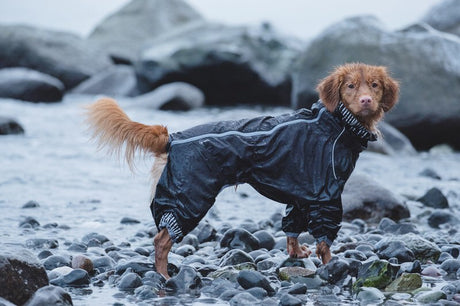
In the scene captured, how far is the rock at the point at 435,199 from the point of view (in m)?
8.56

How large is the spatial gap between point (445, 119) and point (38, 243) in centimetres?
925

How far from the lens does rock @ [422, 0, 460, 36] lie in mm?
18609

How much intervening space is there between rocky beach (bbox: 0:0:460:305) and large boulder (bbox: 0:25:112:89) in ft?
0.17

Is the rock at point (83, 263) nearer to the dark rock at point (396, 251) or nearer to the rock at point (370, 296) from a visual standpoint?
the rock at point (370, 296)

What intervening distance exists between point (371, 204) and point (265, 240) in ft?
6.29

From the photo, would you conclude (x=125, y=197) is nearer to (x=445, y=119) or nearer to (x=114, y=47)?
(x=445, y=119)

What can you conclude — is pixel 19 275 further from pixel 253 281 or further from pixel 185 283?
pixel 253 281

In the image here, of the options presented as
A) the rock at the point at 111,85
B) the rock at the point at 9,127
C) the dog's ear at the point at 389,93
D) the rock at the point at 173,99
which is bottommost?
the rock at the point at 111,85

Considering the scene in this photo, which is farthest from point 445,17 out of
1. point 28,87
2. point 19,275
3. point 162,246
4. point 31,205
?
point 19,275

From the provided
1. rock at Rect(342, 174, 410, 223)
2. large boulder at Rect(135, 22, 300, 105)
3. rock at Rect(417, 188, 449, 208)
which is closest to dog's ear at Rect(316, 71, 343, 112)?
rock at Rect(342, 174, 410, 223)

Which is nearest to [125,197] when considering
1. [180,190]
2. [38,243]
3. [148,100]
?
[38,243]

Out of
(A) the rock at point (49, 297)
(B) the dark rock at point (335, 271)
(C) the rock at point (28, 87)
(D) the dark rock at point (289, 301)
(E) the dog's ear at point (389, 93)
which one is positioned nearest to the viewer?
(A) the rock at point (49, 297)

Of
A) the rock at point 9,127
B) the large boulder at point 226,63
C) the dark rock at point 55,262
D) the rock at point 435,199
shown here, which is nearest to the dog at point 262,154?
the dark rock at point 55,262

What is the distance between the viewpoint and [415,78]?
13836 mm
